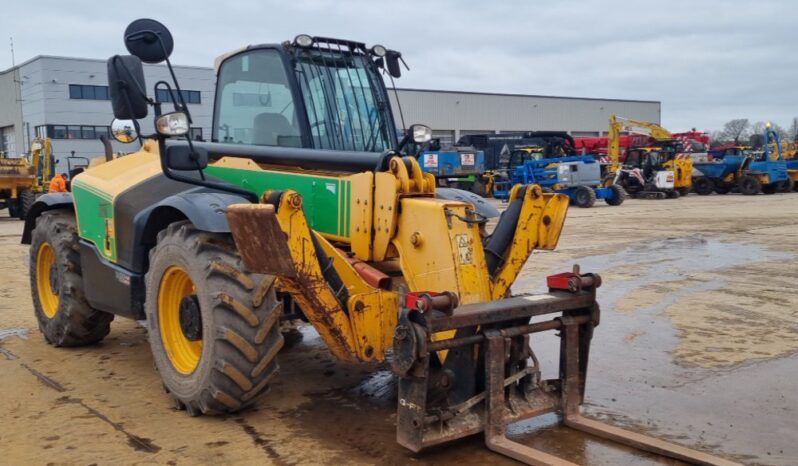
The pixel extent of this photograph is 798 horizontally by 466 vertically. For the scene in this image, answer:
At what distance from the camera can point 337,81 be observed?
5375 mm

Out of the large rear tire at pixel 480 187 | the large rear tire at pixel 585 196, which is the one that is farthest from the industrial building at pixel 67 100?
the large rear tire at pixel 585 196

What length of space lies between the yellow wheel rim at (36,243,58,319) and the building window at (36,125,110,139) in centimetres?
3978

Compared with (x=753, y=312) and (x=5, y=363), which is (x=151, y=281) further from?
(x=753, y=312)

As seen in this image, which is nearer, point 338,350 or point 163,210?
point 338,350

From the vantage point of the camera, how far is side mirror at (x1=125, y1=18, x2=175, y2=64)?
4.92m

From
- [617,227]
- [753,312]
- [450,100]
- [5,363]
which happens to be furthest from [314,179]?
[450,100]

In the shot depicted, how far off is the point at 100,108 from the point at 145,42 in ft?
146

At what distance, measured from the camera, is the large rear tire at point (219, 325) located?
13.9 feet

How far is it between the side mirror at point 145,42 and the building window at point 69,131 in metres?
42.0

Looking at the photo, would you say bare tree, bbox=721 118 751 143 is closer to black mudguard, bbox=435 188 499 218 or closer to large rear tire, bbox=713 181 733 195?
large rear tire, bbox=713 181 733 195

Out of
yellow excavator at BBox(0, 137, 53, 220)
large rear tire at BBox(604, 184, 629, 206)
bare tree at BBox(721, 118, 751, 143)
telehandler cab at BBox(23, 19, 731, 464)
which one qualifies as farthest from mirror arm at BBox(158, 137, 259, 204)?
bare tree at BBox(721, 118, 751, 143)

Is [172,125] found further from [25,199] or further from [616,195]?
[616,195]

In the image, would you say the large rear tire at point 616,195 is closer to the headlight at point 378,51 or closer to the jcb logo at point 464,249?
the headlight at point 378,51

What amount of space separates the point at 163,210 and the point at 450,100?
53324 mm
